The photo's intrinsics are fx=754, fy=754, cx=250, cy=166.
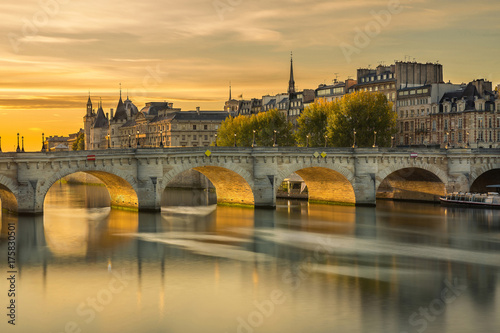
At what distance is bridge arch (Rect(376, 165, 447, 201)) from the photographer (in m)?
77.1

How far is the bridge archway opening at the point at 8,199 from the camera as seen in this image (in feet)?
200

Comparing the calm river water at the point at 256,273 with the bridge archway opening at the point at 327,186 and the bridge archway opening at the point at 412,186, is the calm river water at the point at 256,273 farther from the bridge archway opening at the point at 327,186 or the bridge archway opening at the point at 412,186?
the bridge archway opening at the point at 412,186

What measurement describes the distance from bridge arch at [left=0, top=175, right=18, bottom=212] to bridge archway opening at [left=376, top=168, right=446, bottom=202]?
4112 centimetres

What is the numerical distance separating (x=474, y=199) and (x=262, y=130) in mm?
41071

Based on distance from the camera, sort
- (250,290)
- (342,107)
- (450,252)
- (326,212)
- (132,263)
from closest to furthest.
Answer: (250,290) < (132,263) < (450,252) < (326,212) < (342,107)

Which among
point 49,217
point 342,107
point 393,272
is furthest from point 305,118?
point 393,272

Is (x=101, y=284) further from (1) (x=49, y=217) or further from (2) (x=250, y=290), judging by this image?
(1) (x=49, y=217)

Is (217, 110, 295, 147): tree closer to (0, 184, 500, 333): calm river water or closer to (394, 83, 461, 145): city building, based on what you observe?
(394, 83, 461, 145): city building

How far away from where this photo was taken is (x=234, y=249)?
1928 inches

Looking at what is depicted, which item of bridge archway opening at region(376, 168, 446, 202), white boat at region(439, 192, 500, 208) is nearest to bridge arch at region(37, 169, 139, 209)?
bridge archway opening at region(376, 168, 446, 202)

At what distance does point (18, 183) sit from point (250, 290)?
96.4ft

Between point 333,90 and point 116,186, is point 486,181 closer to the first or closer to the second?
point 116,186

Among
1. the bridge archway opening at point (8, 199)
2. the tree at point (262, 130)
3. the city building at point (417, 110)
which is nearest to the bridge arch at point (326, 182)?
the bridge archway opening at point (8, 199)

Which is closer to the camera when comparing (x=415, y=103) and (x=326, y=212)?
(x=326, y=212)
